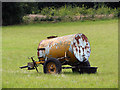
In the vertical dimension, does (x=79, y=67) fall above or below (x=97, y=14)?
below

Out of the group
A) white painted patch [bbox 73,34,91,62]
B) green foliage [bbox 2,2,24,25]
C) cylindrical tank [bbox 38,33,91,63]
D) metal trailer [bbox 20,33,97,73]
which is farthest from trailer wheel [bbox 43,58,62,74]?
green foliage [bbox 2,2,24,25]

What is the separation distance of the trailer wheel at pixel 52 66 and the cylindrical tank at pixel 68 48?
0.52 m

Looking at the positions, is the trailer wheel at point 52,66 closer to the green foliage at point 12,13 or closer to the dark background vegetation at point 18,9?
the dark background vegetation at point 18,9

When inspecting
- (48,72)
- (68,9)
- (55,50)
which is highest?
(68,9)

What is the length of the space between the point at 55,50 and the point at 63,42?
590 millimetres

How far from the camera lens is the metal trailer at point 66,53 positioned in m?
13.5

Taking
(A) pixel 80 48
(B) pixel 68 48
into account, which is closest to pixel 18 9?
(A) pixel 80 48

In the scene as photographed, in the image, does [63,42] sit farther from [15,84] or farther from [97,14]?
[97,14]

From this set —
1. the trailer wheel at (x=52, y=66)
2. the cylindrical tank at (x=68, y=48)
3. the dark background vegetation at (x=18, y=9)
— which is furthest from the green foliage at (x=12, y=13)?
the trailer wheel at (x=52, y=66)

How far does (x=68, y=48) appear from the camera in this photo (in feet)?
44.1

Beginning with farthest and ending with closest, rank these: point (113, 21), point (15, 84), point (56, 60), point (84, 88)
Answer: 1. point (113, 21)
2. point (56, 60)
3. point (15, 84)
4. point (84, 88)

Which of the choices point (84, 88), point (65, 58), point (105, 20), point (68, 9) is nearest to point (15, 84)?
point (84, 88)

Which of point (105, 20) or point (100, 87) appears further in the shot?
point (105, 20)

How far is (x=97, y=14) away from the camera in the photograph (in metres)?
39.2
